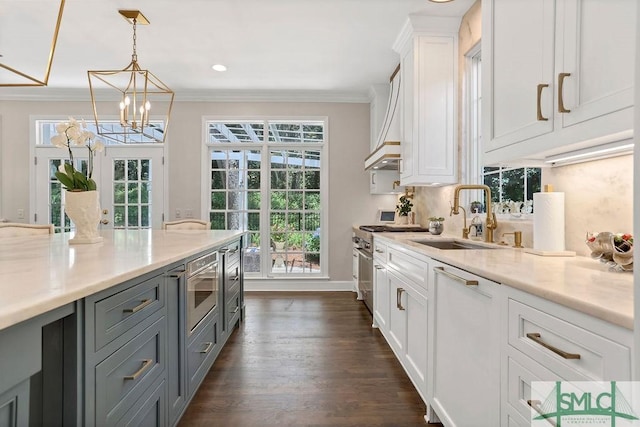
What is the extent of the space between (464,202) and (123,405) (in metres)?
2.75

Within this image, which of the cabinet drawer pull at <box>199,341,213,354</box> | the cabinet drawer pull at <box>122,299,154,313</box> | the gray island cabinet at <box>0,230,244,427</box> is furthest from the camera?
the cabinet drawer pull at <box>199,341,213,354</box>

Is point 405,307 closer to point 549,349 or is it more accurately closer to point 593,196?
point 593,196

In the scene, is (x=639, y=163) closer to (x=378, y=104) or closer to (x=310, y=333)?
(x=310, y=333)

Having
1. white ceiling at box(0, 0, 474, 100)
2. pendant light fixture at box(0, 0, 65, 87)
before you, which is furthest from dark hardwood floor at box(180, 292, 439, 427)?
white ceiling at box(0, 0, 474, 100)

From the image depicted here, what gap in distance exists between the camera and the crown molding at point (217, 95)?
16.2 feet

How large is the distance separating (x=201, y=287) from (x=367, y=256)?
6.58ft

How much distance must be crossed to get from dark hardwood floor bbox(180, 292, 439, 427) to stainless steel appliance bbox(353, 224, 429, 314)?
335 millimetres

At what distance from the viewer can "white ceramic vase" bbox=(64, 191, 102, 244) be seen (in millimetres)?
2023

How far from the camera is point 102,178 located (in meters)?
5.07

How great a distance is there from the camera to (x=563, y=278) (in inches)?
43.8

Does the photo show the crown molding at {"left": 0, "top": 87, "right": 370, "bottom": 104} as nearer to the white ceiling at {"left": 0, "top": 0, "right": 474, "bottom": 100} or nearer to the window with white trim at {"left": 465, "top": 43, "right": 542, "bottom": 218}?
the white ceiling at {"left": 0, "top": 0, "right": 474, "bottom": 100}

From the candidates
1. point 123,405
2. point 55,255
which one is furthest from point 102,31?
point 123,405

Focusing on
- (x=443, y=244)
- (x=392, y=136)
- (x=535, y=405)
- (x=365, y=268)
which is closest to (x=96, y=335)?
(x=535, y=405)

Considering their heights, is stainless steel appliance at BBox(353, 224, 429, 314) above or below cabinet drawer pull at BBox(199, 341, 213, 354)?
above
